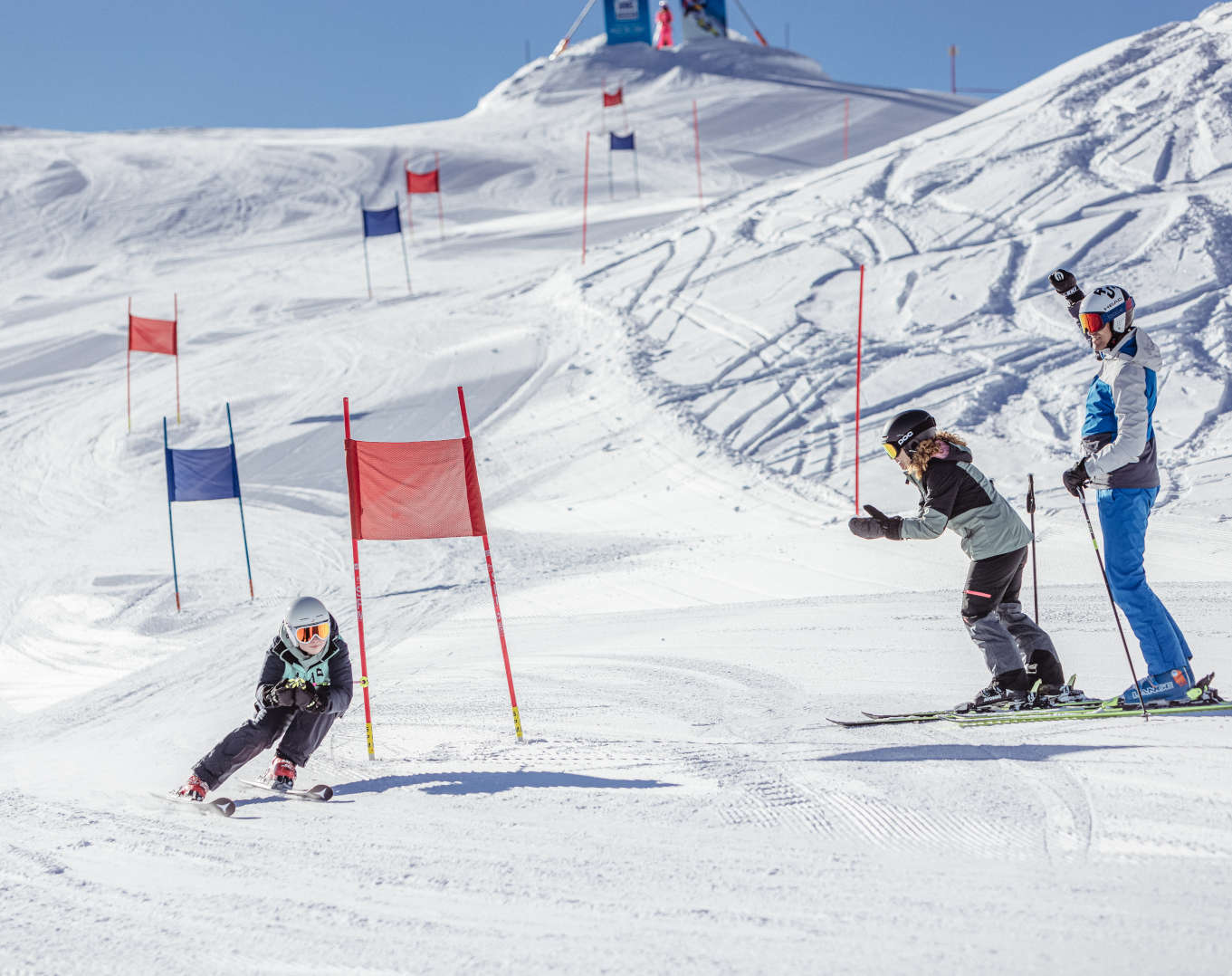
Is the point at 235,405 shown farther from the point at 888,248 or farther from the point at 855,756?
the point at 855,756

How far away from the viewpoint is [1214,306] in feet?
44.1

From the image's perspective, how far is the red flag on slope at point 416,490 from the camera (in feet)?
18.6

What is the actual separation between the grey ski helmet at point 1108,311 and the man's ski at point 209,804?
4250 millimetres

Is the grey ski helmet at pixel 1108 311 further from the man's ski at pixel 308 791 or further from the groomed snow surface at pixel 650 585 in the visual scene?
the man's ski at pixel 308 791

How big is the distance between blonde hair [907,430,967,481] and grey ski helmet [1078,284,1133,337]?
720 millimetres

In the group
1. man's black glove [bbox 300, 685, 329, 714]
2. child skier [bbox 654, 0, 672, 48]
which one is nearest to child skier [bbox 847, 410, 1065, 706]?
man's black glove [bbox 300, 685, 329, 714]

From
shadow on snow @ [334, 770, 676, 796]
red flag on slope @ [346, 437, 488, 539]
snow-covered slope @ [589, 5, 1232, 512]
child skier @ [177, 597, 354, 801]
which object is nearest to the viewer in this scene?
shadow on snow @ [334, 770, 676, 796]

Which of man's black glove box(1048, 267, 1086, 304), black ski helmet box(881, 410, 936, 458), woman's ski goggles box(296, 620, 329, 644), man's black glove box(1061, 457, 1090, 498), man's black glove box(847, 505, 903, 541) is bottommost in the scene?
woman's ski goggles box(296, 620, 329, 644)

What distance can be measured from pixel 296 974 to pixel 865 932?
5.14 feet

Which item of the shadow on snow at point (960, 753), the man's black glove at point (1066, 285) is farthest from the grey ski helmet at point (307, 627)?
the man's black glove at point (1066, 285)

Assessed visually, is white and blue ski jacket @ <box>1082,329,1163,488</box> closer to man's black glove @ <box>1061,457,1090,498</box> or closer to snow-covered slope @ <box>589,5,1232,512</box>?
man's black glove @ <box>1061,457,1090,498</box>

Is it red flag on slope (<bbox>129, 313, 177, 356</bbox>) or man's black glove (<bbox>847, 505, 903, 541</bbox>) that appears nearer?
man's black glove (<bbox>847, 505, 903, 541</bbox>)

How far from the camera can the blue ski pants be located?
4602mm

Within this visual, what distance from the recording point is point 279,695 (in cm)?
496
